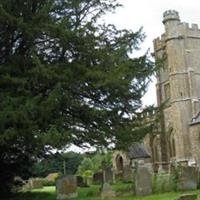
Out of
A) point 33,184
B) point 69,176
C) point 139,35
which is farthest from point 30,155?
point 33,184

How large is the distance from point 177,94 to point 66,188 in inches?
1180

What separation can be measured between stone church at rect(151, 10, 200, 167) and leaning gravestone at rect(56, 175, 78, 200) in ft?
86.2

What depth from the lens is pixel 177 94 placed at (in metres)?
47.6

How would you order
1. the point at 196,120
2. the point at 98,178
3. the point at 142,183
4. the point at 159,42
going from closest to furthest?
the point at 142,183
the point at 98,178
the point at 196,120
the point at 159,42

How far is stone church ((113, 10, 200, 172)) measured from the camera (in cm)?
4534

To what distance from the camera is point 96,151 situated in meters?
19.8

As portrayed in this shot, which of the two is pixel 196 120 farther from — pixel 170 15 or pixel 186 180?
pixel 186 180

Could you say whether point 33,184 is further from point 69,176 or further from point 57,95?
point 57,95

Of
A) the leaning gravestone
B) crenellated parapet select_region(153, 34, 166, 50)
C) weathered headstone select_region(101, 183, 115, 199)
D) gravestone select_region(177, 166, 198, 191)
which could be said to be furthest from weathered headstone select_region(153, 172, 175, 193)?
crenellated parapet select_region(153, 34, 166, 50)

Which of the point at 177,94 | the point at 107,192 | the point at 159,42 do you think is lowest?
the point at 107,192

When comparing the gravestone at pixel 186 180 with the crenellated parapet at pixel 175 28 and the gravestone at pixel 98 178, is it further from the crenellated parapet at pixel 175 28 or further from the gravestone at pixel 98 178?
the crenellated parapet at pixel 175 28

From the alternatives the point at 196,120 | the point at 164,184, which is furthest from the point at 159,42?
the point at 164,184

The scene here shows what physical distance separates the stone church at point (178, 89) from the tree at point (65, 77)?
25.9 metres

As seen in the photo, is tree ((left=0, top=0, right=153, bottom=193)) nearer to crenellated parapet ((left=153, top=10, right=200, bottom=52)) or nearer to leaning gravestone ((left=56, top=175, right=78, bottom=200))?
leaning gravestone ((left=56, top=175, right=78, bottom=200))
